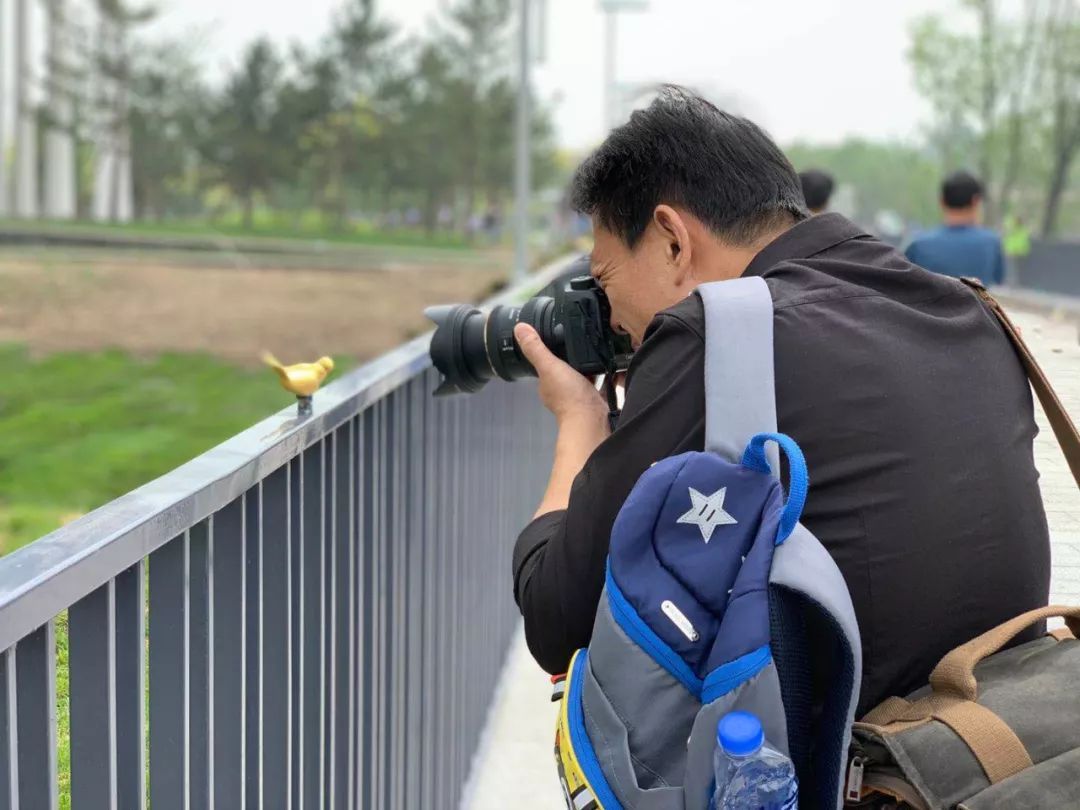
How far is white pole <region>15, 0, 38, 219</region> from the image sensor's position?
52125 millimetres

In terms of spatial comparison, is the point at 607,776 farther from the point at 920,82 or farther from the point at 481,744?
the point at 920,82

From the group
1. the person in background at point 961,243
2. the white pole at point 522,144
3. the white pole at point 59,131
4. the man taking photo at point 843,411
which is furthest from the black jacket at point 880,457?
the white pole at point 59,131

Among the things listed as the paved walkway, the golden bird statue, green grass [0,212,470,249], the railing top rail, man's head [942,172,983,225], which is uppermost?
man's head [942,172,983,225]

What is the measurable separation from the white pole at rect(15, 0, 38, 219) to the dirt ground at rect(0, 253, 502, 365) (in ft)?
83.4

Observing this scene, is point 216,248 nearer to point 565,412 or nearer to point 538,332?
point 538,332

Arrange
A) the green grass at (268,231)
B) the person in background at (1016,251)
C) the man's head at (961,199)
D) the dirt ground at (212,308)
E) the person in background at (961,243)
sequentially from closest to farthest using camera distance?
the person in background at (961,243) < the man's head at (961,199) < the dirt ground at (212,308) < the person in background at (1016,251) < the green grass at (268,231)

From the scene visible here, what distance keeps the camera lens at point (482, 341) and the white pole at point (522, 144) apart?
11405mm

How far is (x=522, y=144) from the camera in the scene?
48.5ft

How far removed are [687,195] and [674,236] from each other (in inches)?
2.2

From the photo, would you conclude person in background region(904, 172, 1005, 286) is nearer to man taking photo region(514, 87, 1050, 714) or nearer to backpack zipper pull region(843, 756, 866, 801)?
man taking photo region(514, 87, 1050, 714)

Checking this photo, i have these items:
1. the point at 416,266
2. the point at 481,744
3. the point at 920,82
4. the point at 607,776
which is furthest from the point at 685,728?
the point at 920,82

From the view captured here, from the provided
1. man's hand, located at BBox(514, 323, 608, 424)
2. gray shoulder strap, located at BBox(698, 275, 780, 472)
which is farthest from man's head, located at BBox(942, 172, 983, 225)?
gray shoulder strap, located at BBox(698, 275, 780, 472)

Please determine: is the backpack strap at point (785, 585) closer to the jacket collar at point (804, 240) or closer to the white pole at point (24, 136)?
the jacket collar at point (804, 240)

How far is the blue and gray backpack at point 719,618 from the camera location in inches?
61.0
